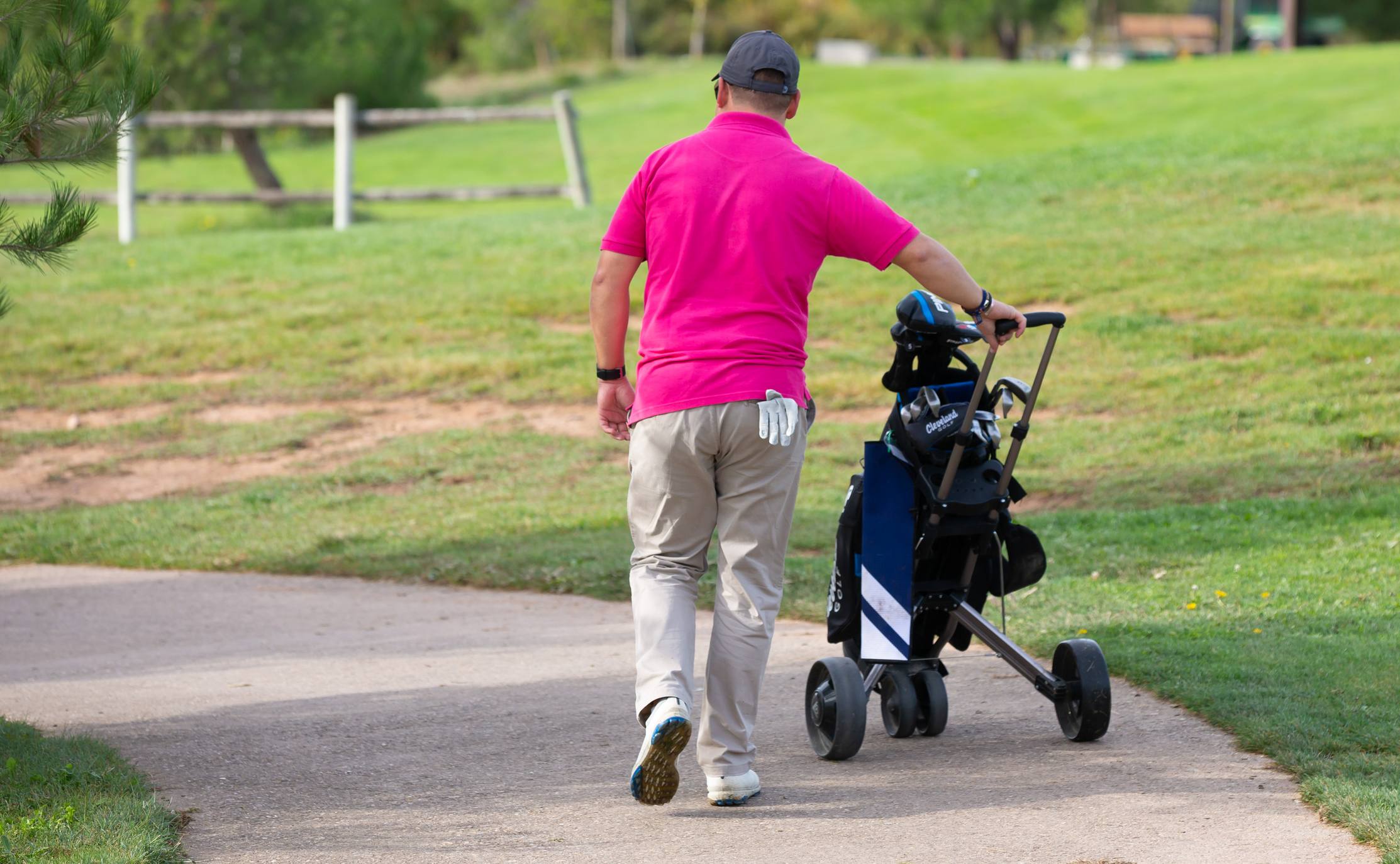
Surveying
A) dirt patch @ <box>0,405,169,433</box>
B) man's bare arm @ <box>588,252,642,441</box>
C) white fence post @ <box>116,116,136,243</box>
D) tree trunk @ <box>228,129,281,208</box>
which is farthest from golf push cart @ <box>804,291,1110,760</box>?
tree trunk @ <box>228,129,281,208</box>

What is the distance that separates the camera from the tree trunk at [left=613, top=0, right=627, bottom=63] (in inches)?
3073

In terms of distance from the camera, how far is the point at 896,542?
15.5 ft

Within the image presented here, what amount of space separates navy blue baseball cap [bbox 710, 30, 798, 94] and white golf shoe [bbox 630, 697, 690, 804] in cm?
175

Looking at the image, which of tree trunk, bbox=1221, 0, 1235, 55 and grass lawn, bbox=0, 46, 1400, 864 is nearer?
grass lawn, bbox=0, 46, 1400, 864

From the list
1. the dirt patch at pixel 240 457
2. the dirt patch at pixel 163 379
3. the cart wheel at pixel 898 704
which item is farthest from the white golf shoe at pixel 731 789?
the dirt patch at pixel 163 379

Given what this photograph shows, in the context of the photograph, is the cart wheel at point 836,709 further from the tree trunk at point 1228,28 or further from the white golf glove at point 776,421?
the tree trunk at point 1228,28

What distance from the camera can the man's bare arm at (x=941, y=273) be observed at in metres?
4.29

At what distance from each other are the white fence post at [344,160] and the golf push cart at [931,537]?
13915mm

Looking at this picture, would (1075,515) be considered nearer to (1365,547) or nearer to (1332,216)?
(1365,547)

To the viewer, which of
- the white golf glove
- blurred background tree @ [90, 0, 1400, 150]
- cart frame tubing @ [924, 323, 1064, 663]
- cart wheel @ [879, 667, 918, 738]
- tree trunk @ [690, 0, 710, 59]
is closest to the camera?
the white golf glove

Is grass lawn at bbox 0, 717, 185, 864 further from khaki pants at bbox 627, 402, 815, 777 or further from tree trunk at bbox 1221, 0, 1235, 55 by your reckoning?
tree trunk at bbox 1221, 0, 1235, 55

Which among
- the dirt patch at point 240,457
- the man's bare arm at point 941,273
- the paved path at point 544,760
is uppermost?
the man's bare arm at point 941,273

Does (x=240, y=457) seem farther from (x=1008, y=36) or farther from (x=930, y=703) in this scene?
(x=1008, y=36)

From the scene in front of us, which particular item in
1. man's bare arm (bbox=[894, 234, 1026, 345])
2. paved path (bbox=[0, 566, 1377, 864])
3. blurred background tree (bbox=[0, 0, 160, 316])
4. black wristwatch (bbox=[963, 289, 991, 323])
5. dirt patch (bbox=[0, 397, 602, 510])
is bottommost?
dirt patch (bbox=[0, 397, 602, 510])
